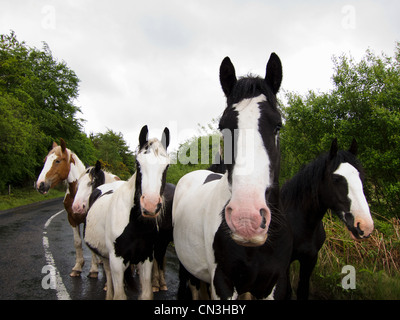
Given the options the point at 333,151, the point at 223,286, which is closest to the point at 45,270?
the point at 223,286

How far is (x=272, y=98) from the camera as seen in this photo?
2.14 metres

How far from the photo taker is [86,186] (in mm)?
5695

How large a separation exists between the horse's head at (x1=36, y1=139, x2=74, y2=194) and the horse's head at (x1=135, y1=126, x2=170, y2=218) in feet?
11.9

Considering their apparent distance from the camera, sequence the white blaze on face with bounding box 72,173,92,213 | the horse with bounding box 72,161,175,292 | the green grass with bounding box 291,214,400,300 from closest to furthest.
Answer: the green grass with bounding box 291,214,400,300
the horse with bounding box 72,161,175,292
the white blaze on face with bounding box 72,173,92,213

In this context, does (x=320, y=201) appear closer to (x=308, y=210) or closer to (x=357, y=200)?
(x=308, y=210)

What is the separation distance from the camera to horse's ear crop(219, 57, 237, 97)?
232 centimetres

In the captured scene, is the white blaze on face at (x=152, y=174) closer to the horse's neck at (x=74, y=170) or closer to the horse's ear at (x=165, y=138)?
the horse's ear at (x=165, y=138)

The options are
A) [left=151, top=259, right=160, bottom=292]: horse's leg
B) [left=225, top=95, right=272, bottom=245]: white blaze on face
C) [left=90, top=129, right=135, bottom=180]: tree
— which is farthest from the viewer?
[left=90, top=129, right=135, bottom=180]: tree

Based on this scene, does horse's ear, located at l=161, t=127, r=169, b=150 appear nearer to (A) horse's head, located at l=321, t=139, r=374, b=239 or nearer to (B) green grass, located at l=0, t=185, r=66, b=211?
(A) horse's head, located at l=321, t=139, r=374, b=239

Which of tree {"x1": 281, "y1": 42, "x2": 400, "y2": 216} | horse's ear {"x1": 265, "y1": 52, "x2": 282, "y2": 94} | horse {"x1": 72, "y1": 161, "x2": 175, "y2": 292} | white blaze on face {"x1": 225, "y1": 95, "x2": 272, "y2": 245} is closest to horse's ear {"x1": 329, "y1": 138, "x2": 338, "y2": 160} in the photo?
horse's ear {"x1": 265, "y1": 52, "x2": 282, "y2": 94}

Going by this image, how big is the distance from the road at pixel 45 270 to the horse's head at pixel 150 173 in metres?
1.82

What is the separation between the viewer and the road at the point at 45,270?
4465 mm

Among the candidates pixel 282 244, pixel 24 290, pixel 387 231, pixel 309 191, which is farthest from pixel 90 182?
pixel 387 231

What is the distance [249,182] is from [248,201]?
14 cm
